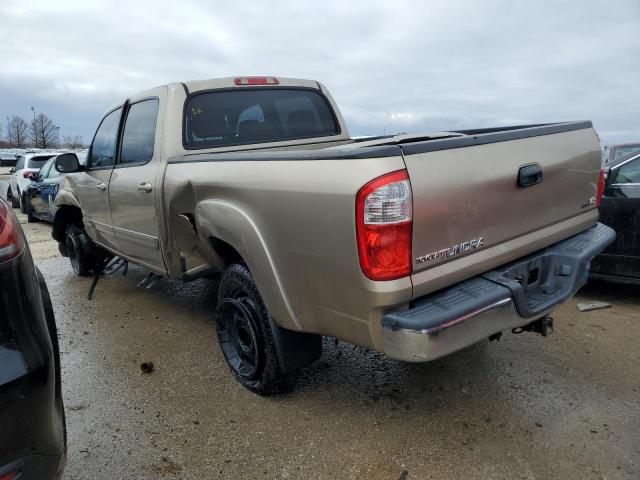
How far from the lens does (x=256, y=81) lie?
4246 mm

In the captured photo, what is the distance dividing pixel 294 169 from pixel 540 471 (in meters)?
1.84

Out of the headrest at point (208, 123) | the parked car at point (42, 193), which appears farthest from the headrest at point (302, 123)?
the parked car at point (42, 193)

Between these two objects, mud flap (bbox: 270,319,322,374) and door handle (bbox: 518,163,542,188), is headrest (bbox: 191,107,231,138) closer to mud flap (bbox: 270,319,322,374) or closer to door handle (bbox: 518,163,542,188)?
mud flap (bbox: 270,319,322,374)

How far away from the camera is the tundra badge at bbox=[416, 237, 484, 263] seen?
217 centimetres

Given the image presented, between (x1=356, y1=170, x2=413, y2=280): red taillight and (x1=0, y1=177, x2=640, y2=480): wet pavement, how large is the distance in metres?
1.05

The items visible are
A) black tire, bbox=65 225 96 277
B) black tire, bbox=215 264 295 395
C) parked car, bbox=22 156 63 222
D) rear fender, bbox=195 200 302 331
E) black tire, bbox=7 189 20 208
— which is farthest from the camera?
black tire, bbox=7 189 20 208

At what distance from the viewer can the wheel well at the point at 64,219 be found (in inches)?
233

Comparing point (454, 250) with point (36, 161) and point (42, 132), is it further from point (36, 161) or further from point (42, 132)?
point (42, 132)

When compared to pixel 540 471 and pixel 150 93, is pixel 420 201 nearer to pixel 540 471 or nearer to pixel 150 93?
pixel 540 471

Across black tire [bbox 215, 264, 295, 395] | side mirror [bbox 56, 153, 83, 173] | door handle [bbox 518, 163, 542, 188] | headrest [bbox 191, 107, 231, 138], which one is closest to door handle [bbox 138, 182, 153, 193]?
headrest [bbox 191, 107, 231, 138]

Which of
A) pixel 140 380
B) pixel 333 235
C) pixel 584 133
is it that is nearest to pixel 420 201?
pixel 333 235

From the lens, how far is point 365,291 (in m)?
2.12

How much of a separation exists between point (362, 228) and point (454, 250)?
0.49 metres

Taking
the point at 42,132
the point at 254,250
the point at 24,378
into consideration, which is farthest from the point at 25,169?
the point at 42,132
